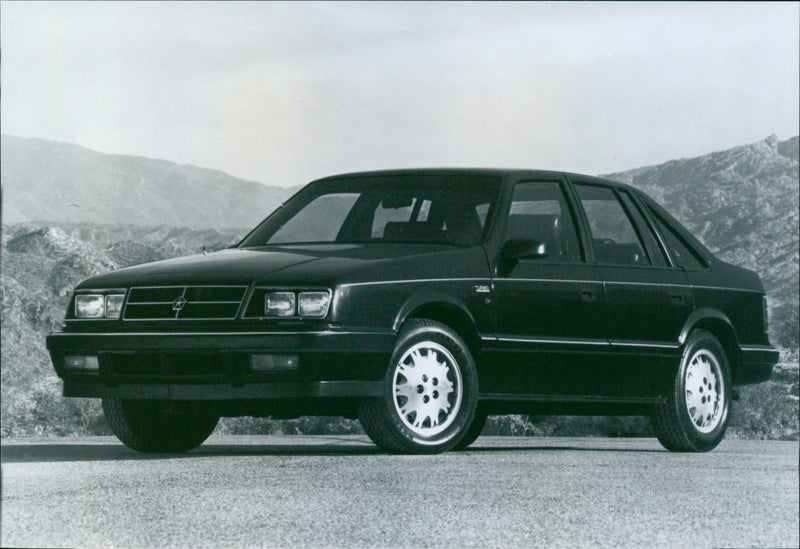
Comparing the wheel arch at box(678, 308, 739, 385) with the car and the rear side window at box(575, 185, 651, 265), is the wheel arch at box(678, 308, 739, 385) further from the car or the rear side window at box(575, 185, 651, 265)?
the rear side window at box(575, 185, 651, 265)

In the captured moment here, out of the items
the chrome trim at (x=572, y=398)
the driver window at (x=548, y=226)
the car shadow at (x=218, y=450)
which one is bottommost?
the car shadow at (x=218, y=450)

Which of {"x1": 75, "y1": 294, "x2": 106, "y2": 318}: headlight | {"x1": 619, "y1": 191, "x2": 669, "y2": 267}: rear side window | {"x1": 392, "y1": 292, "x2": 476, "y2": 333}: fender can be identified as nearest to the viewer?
{"x1": 392, "y1": 292, "x2": 476, "y2": 333}: fender

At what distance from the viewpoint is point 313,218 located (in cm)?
1109

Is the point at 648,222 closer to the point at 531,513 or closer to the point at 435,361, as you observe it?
the point at 435,361

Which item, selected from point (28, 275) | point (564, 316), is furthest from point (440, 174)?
point (28, 275)

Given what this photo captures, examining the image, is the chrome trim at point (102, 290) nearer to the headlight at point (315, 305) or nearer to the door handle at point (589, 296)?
the headlight at point (315, 305)

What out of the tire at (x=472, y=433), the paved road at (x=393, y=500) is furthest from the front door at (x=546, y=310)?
the tire at (x=472, y=433)

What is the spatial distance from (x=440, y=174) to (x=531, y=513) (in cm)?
367

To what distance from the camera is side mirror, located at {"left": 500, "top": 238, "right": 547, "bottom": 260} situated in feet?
31.0

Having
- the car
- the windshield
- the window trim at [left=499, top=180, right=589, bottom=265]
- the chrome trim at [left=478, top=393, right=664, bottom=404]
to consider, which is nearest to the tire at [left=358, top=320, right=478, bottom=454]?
the car

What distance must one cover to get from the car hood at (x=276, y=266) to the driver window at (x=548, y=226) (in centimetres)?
73

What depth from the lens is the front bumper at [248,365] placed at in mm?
8578

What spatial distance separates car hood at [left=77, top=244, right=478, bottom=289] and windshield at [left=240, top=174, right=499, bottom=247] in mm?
306

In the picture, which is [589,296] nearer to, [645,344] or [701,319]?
[645,344]
